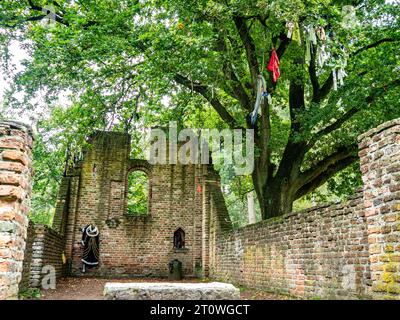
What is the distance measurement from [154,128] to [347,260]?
12483 millimetres

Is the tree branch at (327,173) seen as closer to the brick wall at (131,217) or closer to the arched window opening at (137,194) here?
the brick wall at (131,217)

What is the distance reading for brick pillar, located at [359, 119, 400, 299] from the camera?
472 centimetres

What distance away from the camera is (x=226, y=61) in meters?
10.7

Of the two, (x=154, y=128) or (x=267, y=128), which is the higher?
(x=154, y=128)

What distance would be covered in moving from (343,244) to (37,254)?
26.1 feet

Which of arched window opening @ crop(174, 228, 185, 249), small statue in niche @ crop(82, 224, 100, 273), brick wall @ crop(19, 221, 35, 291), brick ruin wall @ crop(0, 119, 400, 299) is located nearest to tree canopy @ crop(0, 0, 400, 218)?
brick ruin wall @ crop(0, 119, 400, 299)

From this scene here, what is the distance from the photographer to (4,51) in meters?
11.1

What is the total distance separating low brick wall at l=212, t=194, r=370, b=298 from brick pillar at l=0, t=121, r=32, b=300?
5169 millimetres

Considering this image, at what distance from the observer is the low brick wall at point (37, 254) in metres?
9.09

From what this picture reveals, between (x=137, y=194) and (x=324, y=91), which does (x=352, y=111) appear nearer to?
(x=324, y=91)

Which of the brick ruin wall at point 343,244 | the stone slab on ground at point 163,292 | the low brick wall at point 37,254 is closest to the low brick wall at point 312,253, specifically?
the brick ruin wall at point 343,244

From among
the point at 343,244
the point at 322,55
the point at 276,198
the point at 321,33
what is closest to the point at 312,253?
the point at 343,244
